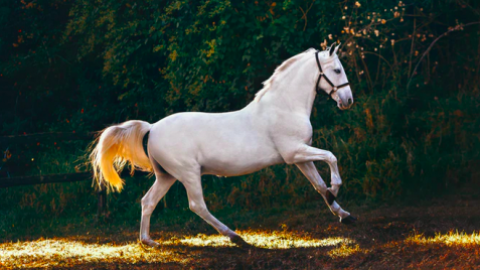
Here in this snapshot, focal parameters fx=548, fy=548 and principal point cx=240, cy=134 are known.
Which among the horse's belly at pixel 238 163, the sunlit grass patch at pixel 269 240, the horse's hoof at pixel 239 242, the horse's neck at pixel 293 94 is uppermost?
the horse's neck at pixel 293 94

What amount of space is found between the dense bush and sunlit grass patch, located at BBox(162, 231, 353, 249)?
192 cm

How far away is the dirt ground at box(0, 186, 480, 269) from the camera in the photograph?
5039mm

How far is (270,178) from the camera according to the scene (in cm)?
910

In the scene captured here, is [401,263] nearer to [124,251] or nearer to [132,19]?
[124,251]

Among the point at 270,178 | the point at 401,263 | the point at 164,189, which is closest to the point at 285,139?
the point at 164,189

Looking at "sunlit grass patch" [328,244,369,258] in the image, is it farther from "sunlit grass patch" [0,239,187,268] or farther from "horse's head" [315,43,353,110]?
"horse's head" [315,43,353,110]

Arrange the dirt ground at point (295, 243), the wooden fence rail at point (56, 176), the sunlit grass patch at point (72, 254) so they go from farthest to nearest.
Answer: the wooden fence rail at point (56, 176), the sunlit grass patch at point (72, 254), the dirt ground at point (295, 243)

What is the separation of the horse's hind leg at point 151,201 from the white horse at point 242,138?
12mm

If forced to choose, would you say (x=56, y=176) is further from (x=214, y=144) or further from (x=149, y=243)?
(x=214, y=144)

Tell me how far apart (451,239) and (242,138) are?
2464 millimetres

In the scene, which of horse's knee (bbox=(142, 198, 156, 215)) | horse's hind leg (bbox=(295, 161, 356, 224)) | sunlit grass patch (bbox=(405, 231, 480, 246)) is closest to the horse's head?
horse's hind leg (bbox=(295, 161, 356, 224))

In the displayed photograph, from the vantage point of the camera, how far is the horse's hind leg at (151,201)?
6.30 meters

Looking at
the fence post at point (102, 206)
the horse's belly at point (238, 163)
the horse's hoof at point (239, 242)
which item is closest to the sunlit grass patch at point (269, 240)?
the horse's hoof at point (239, 242)

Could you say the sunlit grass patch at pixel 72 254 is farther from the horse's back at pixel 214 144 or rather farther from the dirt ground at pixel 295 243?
the horse's back at pixel 214 144
